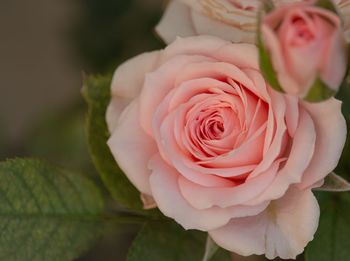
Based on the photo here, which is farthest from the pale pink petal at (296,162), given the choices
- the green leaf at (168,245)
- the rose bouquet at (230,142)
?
the green leaf at (168,245)

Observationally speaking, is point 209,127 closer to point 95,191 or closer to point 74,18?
point 95,191

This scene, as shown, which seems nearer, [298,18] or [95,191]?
[298,18]

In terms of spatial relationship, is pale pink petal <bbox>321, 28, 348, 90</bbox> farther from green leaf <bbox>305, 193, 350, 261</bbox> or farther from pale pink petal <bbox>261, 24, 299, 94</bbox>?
green leaf <bbox>305, 193, 350, 261</bbox>

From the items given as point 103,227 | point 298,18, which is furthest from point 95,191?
point 298,18

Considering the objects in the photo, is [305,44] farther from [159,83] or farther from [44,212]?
[44,212]

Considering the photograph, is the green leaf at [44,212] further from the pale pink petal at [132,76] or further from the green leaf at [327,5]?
the green leaf at [327,5]

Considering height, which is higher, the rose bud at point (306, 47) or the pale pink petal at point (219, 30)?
the rose bud at point (306, 47)
